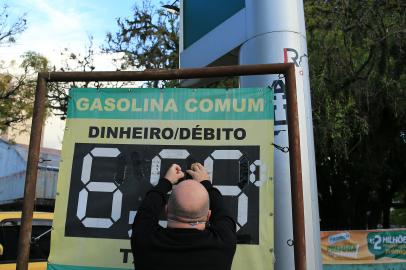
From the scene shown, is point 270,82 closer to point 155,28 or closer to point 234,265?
point 234,265

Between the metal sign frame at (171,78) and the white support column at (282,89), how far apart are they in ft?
1.53

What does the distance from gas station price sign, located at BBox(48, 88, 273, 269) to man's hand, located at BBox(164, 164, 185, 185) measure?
0.40ft

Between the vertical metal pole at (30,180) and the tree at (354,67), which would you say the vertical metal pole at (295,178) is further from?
the tree at (354,67)

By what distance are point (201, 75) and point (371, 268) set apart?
11730mm

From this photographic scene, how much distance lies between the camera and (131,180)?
323cm

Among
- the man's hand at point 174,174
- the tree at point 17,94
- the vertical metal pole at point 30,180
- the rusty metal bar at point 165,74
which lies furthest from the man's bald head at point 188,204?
the tree at point 17,94

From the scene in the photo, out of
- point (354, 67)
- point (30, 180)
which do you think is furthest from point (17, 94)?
point (30, 180)

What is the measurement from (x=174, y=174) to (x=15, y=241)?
4653 millimetres

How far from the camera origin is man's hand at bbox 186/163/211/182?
9.95 feet

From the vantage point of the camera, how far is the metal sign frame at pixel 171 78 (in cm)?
290

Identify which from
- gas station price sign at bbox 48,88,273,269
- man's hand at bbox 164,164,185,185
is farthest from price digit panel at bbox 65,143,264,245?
man's hand at bbox 164,164,185,185

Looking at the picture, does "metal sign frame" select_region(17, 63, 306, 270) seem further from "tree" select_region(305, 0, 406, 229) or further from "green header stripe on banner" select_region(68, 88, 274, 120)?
"tree" select_region(305, 0, 406, 229)

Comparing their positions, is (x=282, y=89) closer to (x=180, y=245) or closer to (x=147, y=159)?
(x=147, y=159)

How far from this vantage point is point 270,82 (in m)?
3.75
